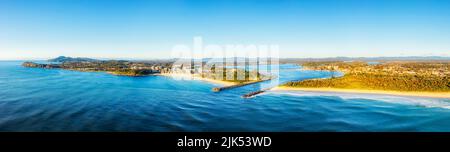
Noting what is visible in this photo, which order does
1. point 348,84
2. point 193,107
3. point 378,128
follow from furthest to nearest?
point 348,84 → point 193,107 → point 378,128

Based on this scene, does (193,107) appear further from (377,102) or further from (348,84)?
(348,84)

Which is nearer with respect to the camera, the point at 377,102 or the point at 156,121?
the point at 156,121

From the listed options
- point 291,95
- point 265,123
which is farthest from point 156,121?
point 291,95

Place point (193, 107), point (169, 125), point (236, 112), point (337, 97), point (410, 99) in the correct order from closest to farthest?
point (169, 125) < point (236, 112) < point (193, 107) < point (410, 99) < point (337, 97)

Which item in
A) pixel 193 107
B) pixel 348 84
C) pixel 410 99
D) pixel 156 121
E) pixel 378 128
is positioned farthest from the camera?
pixel 348 84

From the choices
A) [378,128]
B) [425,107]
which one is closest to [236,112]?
[378,128]
